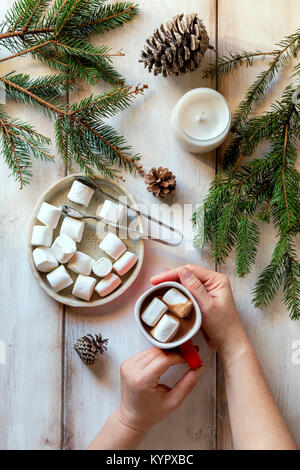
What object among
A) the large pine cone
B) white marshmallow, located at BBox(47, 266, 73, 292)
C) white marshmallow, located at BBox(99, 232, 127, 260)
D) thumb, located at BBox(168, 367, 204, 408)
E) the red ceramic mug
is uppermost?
the large pine cone

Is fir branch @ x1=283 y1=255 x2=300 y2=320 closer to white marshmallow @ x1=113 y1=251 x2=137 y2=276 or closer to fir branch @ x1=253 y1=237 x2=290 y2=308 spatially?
fir branch @ x1=253 y1=237 x2=290 y2=308

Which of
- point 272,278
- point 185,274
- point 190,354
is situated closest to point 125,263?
point 185,274

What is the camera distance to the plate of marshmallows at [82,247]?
1.04 meters

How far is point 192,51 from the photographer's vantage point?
100cm

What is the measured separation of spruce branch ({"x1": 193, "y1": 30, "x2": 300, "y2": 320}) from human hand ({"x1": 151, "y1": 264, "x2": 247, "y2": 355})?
61 mm

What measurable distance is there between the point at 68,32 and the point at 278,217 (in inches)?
27.4

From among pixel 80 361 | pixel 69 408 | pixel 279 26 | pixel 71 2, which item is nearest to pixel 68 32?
pixel 71 2

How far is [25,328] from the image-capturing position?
108 centimetres

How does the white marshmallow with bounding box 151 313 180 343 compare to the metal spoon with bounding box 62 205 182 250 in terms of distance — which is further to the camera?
the metal spoon with bounding box 62 205 182 250

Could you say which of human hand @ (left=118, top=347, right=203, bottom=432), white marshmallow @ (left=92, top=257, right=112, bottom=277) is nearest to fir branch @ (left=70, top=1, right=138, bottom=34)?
white marshmallow @ (left=92, top=257, right=112, bottom=277)

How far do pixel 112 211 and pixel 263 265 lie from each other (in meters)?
0.42

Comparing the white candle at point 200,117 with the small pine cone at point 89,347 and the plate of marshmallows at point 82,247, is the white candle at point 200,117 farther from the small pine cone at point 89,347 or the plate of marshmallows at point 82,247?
the small pine cone at point 89,347

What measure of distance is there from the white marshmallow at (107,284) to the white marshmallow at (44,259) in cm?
12

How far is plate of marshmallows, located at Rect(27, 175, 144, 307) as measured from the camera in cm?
104
